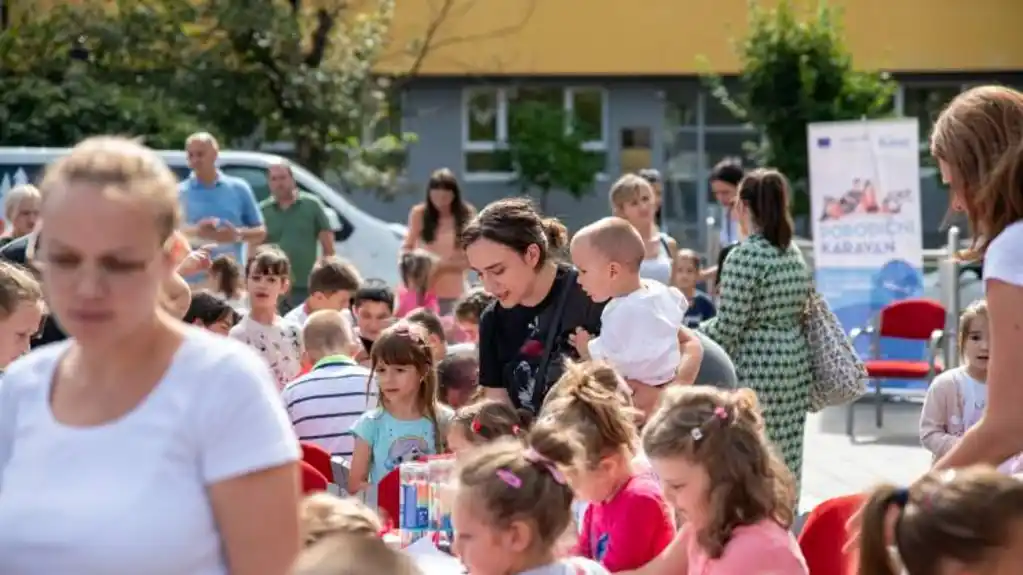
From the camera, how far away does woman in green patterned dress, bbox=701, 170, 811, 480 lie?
711cm

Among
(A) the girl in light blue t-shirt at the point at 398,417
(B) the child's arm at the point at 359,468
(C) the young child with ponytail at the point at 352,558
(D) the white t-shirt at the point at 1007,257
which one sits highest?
(D) the white t-shirt at the point at 1007,257

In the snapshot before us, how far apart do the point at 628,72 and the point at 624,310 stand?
24.5m

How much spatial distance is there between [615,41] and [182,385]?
27509mm

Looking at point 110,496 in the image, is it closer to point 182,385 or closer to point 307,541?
point 182,385

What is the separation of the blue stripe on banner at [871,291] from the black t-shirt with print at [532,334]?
26.0ft

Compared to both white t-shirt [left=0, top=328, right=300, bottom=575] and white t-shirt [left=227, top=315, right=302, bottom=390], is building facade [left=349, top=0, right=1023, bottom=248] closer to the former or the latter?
white t-shirt [left=227, top=315, right=302, bottom=390]

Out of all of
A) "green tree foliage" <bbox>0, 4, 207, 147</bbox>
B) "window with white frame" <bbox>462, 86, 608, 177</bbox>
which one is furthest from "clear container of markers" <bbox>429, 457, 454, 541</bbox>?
"window with white frame" <bbox>462, 86, 608, 177</bbox>


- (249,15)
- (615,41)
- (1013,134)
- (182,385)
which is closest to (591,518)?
(1013,134)

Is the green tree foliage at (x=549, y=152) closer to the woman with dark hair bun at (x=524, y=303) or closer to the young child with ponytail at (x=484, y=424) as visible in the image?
the woman with dark hair bun at (x=524, y=303)

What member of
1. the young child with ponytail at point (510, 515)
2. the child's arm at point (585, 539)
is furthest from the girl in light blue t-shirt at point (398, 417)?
the young child with ponytail at point (510, 515)

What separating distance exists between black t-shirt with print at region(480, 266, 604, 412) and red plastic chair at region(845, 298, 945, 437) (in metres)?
6.98

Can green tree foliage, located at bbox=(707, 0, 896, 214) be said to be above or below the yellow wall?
below

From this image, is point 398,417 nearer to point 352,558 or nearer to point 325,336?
point 325,336

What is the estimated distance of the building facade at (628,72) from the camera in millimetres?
29047
